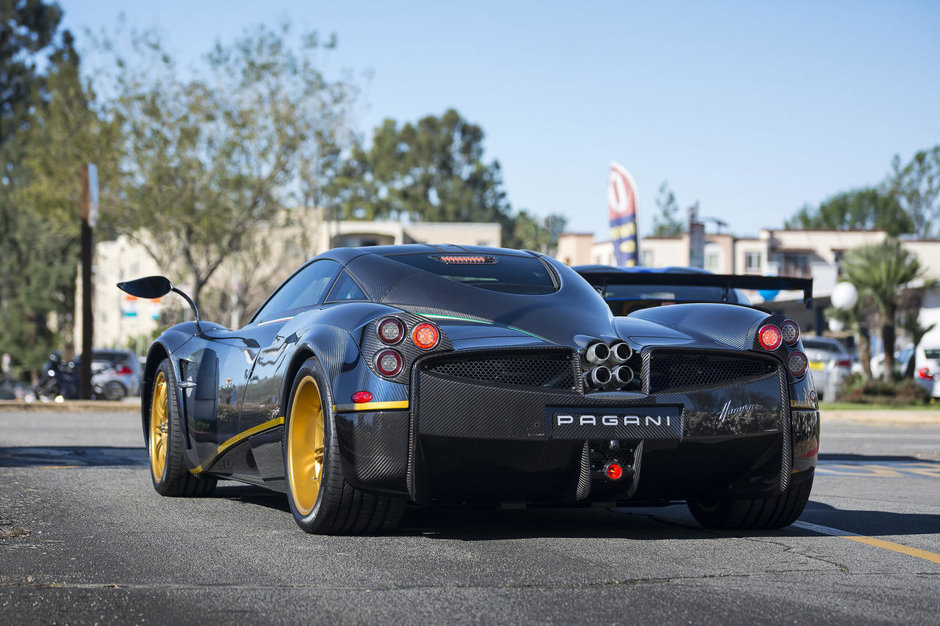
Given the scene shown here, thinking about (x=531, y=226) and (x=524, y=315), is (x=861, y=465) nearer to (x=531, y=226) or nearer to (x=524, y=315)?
(x=524, y=315)

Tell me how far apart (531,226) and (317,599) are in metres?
112

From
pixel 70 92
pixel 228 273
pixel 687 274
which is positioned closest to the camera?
pixel 687 274

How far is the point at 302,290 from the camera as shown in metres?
6.29

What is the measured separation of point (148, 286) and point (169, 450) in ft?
2.98

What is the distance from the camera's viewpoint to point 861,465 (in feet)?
33.6

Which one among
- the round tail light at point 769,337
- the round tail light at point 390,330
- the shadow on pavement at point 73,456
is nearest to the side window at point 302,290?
the round tail light at point 390,330

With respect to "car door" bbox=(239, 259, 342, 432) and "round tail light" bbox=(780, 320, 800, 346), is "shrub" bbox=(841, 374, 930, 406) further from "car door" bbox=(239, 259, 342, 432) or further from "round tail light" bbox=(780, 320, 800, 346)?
"round tail light" bbox=(780, 320, 800, 346)

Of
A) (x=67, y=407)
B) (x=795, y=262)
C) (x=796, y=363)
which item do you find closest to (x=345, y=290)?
(x=796, y=363)

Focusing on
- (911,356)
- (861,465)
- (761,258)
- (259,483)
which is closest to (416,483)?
(259,483)

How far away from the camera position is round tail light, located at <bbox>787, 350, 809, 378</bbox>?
5.27m

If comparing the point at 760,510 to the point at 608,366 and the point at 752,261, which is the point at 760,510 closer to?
the point at 608,366

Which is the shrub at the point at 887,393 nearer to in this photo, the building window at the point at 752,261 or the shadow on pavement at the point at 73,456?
the shadow on pavement at the point at 73,456

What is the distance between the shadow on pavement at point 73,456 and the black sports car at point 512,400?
362 cm

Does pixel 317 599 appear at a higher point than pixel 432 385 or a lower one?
lower
